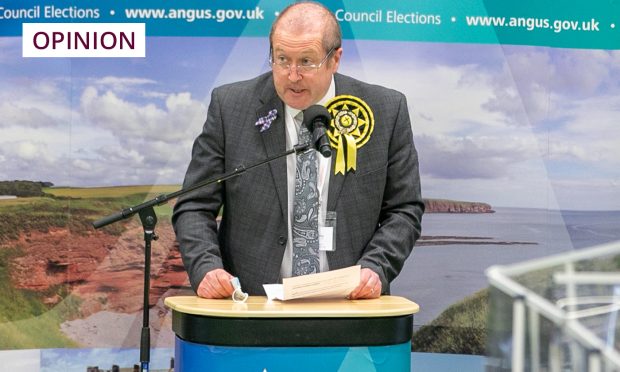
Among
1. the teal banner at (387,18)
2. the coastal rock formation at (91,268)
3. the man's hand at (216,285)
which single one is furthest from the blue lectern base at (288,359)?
the teal banner at (387,18)

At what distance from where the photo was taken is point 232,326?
253cm

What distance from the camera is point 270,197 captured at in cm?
321

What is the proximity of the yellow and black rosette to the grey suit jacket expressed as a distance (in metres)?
0.03

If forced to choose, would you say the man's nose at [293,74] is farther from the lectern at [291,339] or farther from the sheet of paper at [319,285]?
the lectern at [291,339]

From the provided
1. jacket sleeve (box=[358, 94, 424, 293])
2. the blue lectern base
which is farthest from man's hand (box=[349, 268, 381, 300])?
the blue lectern base

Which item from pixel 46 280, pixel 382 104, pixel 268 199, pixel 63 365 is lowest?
pixel 63 365

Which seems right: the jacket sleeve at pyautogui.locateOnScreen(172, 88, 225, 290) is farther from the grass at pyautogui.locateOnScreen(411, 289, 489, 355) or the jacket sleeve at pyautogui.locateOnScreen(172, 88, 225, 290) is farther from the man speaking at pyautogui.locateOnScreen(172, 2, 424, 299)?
the grass at pyautogui.locateOnScreen(411, 289, 489, 355)

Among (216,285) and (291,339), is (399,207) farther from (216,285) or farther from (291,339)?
(291,339)

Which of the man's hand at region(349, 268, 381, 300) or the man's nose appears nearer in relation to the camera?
the man's hand at region(349, 268, 381, 300)

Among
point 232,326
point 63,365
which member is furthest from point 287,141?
point 63,365

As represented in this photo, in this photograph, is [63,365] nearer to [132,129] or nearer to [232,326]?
[132,129]

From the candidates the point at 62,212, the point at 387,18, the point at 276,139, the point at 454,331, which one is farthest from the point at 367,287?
the point at 62,212

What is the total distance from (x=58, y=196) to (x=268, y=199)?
1.73 meters

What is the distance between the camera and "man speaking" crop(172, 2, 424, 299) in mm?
3105
